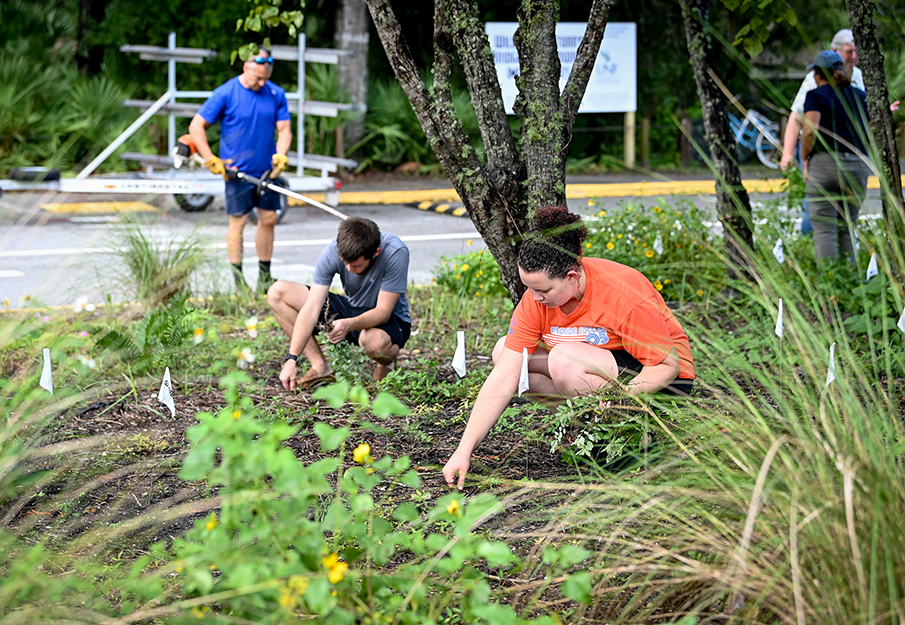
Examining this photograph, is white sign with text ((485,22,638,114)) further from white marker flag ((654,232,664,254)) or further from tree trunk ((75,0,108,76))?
white marker flag ((654,232,664,254))

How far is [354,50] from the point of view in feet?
43.6

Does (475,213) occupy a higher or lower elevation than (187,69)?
lower

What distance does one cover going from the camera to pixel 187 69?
1351cm

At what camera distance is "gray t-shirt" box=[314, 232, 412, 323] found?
4.66 m

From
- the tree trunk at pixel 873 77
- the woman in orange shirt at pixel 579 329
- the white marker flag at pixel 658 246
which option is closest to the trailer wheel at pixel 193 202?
the white marker flag at pixel 658 246

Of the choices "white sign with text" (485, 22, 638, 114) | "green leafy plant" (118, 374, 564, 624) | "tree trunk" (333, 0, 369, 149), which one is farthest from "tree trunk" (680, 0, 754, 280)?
"tree trunk" (333, 0, 369, 149)

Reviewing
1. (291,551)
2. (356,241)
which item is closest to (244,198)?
(356,241)

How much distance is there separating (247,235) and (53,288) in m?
A: 2.92

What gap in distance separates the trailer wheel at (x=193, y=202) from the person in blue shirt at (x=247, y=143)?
3.89m

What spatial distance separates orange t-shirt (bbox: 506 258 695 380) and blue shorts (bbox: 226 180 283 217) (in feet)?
12.1

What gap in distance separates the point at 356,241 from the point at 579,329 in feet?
4.28

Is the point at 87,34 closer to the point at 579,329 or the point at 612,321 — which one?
the point at 579,329

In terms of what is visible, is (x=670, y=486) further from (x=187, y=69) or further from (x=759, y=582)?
(x=187, y=69)

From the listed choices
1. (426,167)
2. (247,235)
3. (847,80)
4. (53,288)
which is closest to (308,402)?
(53,288)
